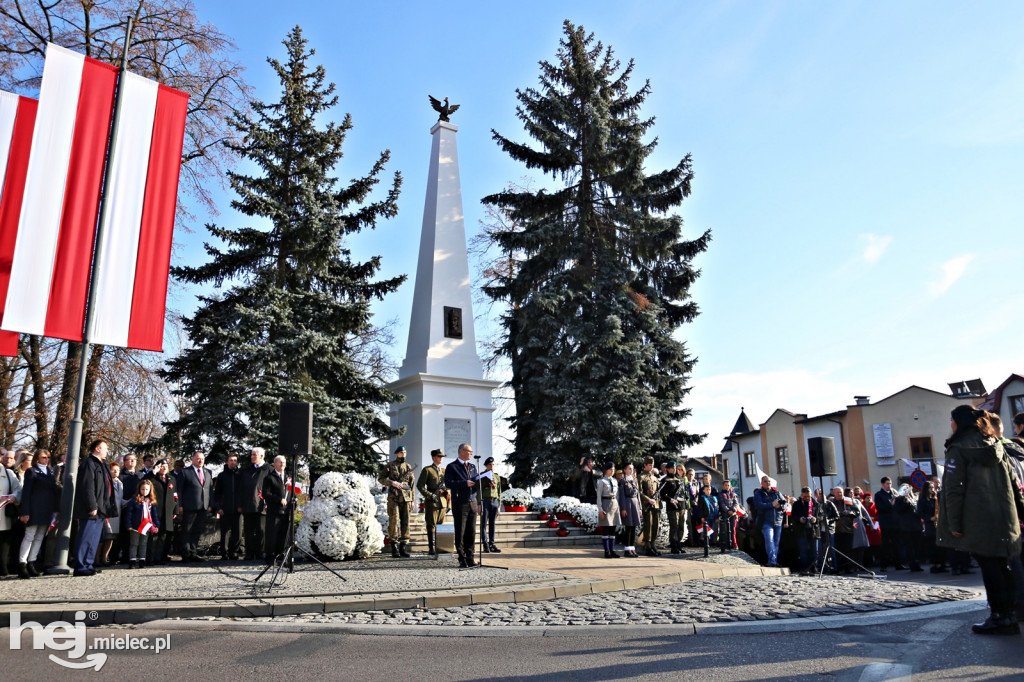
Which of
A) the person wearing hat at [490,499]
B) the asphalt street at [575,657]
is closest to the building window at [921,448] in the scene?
the person wearing hat at [490,499]

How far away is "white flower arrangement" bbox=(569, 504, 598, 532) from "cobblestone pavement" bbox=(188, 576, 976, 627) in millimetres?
6588

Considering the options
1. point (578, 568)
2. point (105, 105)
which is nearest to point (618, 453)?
point (578, 568)

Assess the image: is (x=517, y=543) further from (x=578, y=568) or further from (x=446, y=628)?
(x=446, y=628)

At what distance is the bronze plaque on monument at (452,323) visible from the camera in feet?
68.2

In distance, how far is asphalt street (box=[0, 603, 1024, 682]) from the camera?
4.86m

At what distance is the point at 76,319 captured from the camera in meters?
10.9

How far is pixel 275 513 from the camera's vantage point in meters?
10.8

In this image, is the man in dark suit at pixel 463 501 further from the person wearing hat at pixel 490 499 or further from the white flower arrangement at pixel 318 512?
the white flower arrangement at pixel 318 512

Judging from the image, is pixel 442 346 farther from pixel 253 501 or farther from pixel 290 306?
pixel 253 501

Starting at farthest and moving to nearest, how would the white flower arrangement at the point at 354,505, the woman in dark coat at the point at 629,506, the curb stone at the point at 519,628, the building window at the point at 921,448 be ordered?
the building window at the point at 921,448 < the woman in dark coat at the point at 629,506 < the white flower arrangement at the point at 354,505 < the curb stone at the point at 519,628

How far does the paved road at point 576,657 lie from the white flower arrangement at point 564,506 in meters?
10.4

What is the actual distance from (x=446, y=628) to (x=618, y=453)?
1432 cm

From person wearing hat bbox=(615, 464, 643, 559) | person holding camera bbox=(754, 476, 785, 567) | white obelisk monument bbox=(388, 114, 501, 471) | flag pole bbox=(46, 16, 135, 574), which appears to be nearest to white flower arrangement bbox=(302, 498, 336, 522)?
flag pole bbox=(46, 16, 135, 574)

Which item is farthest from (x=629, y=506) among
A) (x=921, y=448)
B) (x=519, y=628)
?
(x=921, y=448)
